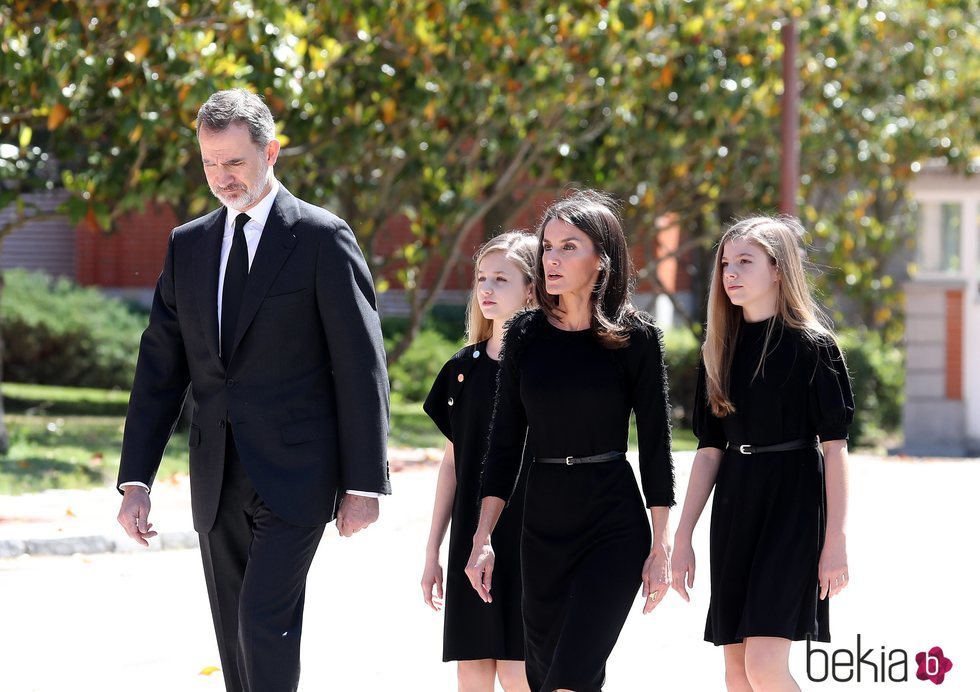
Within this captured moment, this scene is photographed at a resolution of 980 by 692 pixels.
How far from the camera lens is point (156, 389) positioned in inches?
182

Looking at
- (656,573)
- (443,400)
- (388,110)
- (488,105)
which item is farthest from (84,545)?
(488,105)

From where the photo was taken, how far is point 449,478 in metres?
5.23

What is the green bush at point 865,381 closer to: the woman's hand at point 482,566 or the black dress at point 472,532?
the black dress at point 472,532

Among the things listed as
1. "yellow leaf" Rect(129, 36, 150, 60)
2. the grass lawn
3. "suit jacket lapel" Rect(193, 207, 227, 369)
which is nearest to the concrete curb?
the grass lawn

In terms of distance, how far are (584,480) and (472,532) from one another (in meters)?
0.78

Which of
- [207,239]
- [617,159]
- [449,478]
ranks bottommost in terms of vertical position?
[449,478]

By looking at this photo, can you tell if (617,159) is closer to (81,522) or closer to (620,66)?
(620,66)

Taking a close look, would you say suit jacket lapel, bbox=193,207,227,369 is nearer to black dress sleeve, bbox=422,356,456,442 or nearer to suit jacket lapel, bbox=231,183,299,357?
suit jacket lapel, bbox=231,183,299,357

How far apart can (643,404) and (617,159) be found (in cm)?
1466

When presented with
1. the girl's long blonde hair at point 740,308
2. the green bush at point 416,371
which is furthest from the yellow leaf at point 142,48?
the green bush at point 416,371

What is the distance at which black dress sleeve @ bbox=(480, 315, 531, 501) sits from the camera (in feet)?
15.1

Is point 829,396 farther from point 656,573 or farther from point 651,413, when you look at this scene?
point 656,573

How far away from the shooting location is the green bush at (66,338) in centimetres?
2133

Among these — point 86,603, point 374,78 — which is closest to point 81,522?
point 86,603
